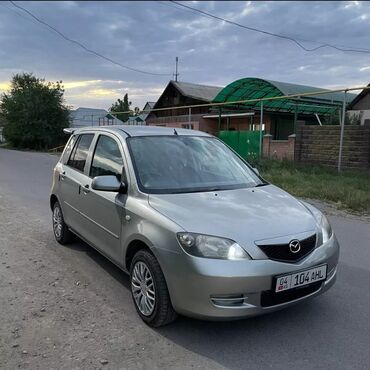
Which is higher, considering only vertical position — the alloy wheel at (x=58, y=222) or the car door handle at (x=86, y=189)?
the car door handle at (x=86, y=189)

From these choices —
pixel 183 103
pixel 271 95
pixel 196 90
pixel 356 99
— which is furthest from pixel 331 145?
pixel 196 90

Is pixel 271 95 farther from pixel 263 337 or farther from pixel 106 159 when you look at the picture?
pixel 263 337

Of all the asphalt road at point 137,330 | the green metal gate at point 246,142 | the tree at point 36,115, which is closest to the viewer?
the asphalt road at point 137,330

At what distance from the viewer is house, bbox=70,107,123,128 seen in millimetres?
34156

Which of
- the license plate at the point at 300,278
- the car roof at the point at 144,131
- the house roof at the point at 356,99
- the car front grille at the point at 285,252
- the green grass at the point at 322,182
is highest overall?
the house roof at the point at 356,99

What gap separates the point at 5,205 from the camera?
345 inches

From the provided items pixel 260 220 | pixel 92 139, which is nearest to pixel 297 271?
pixel 260 220

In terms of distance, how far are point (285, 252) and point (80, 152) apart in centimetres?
318

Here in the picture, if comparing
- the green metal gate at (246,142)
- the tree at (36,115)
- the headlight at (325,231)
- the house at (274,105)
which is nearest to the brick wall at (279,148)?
the green metal gate at (246,142)

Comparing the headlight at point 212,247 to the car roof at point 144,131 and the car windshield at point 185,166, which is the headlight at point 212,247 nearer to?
the car windshield at point 185,166

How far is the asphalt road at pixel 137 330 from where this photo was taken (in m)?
3.02

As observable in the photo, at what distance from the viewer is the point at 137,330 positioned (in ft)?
11.3

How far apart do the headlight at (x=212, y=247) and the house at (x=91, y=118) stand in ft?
97.4

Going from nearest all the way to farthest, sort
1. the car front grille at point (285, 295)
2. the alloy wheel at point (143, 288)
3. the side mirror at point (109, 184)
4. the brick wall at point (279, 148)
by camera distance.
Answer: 1. the car front grille at point (285, 295)
2. the alloy wheel at point (143, 288)
3. the side mirror at point (109, 184)
4. the brick wall at point (279, 148)
